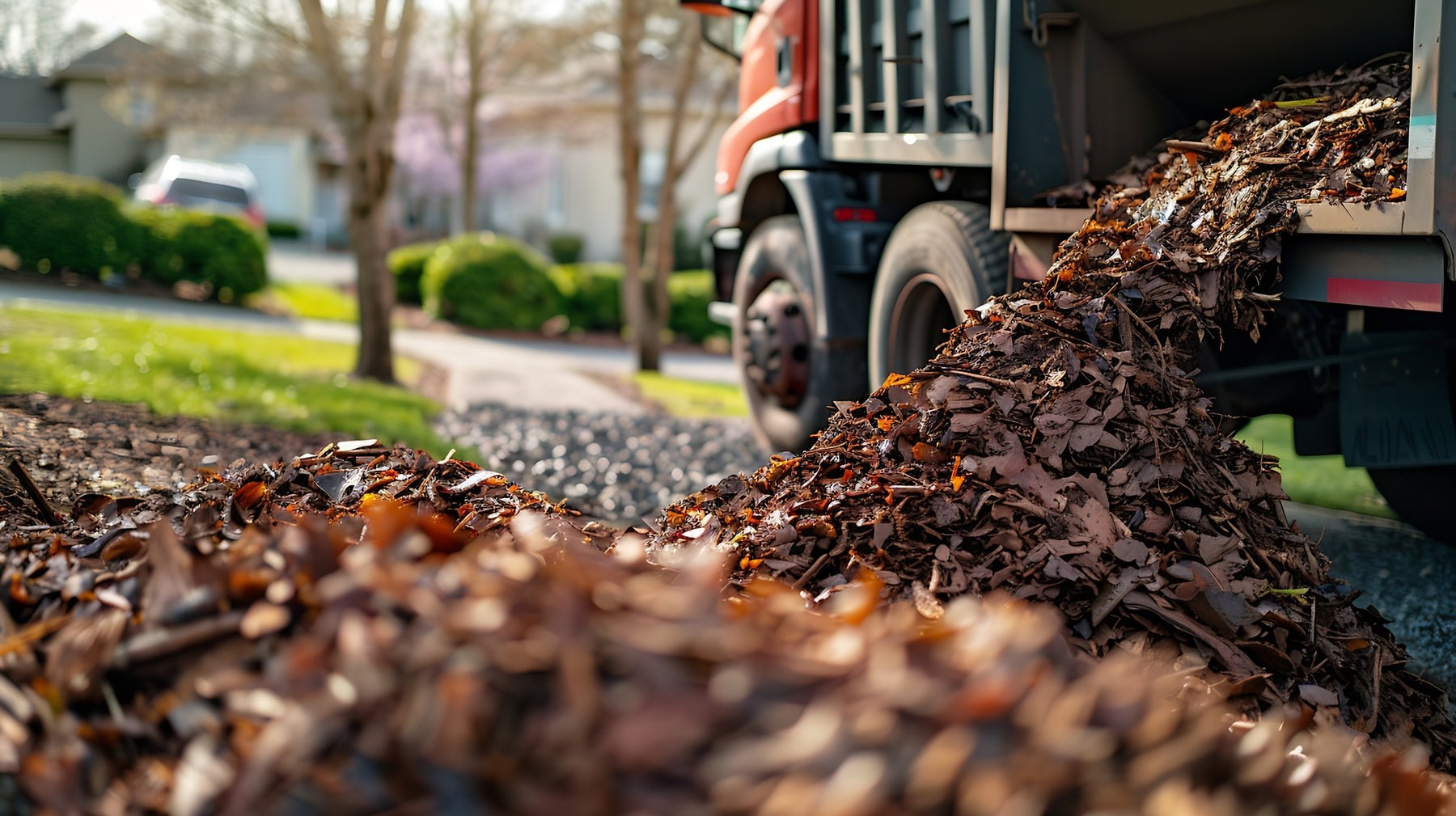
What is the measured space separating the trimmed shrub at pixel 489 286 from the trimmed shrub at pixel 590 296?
0.53 metres

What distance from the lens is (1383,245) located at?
307cm

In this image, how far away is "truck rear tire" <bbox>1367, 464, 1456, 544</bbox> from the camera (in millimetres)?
4949

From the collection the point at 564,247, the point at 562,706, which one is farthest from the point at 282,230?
the point at 562,706

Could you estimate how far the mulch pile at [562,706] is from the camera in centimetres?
130

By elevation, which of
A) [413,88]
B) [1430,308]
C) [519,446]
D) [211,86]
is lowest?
[519,446]

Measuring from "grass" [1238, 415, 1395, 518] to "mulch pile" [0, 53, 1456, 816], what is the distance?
2482mm

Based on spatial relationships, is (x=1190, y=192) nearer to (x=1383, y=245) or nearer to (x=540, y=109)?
(x=1383, y=245)

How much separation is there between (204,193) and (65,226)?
547cm

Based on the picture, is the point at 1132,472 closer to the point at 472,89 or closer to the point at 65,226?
the point at 65,226

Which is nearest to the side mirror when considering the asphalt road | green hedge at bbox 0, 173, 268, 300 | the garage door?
the asphalt road

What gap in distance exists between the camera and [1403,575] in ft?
15.0

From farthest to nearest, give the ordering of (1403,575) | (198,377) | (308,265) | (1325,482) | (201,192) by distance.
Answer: (308,265), (201,192), (198,377), (1325,482), (1403,575)

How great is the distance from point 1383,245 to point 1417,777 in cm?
195

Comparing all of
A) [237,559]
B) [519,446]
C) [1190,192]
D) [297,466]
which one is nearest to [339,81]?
[519,446]
